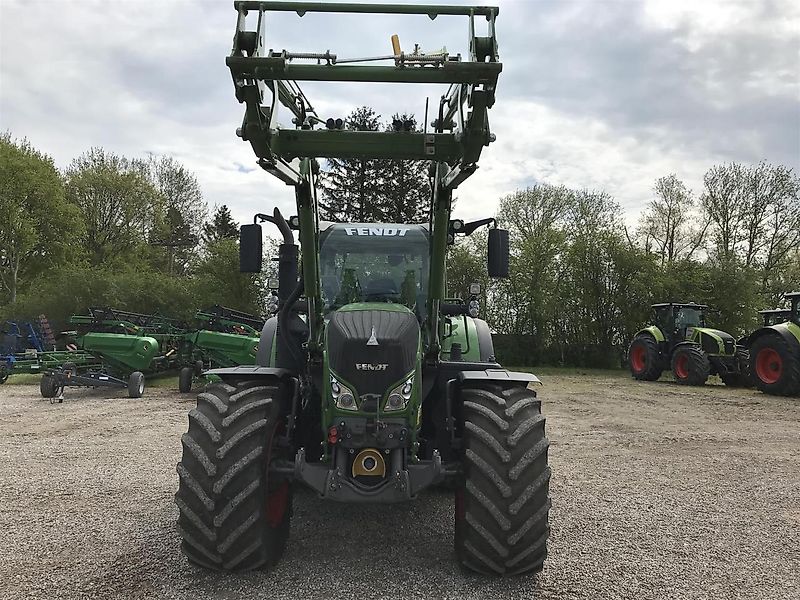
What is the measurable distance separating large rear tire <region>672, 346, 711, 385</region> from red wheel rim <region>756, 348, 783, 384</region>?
1.77 m

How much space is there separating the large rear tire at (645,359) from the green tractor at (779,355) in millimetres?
2955

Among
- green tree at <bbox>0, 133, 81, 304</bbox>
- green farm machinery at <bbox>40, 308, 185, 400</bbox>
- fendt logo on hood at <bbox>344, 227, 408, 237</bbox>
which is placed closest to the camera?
fendt logo on hood at <bbox>344, 227, 408, 237</bbox>

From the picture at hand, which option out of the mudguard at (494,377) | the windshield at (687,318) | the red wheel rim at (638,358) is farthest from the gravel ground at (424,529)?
the red wheel rim at (638,358)

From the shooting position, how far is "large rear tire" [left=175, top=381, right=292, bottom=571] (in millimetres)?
3223

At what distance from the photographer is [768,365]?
13.6 meters

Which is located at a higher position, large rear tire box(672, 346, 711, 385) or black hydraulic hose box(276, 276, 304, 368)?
black hydraulic hose box(276, 276, 304, 368)

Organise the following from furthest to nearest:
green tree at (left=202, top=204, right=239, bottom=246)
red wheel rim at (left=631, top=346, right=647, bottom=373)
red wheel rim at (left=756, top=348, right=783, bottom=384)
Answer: green tree at (left=202, top=204, right=239, bottom=246) < red wheel rim at (left=631, top=346, right=647, bottom=373) < red wheel rim at (left=756, top=348, right=783, bottom=384)

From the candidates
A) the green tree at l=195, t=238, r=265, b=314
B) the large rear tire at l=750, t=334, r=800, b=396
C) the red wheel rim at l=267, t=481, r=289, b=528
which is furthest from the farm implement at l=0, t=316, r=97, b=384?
the large rear tire at l=750, t=334, r=800, b=396

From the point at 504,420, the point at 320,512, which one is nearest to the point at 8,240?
the point at 320,512

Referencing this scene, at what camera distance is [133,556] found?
12.3 ft

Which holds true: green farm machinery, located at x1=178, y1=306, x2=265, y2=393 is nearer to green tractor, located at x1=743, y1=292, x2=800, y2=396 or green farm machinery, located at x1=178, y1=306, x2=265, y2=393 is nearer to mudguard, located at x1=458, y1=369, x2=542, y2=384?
mudguard, located at x1=458, y1=369, x2=542, y2=384

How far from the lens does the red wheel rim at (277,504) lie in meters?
3.55

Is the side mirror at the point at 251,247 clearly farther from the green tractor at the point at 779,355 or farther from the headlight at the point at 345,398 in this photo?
the green tractor at the point at 779,355

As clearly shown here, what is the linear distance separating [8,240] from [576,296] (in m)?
21.5
